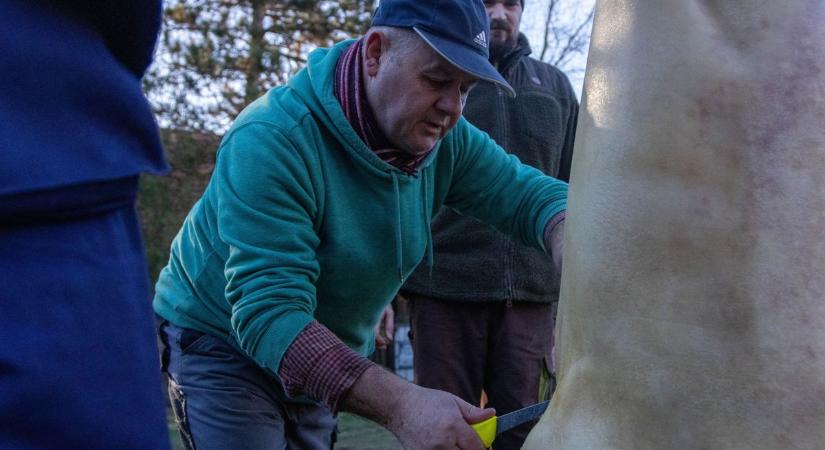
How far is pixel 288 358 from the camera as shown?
1939 millimetres

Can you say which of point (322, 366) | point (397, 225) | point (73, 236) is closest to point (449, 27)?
point (397, 225)

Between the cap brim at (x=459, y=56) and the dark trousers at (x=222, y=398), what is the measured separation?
0.86m

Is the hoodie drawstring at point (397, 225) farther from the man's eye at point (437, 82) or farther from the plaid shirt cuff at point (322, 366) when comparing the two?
the plaid shirt cuff at point (322, 366)

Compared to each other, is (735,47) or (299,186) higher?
(735,47)

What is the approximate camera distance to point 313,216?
2.24 m

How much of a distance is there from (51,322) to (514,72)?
298 centimetres

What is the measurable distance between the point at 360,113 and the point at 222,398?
0.75 meters

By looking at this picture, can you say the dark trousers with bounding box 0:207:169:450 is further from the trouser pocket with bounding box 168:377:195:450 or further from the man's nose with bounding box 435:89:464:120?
the trouser pocket with bounding box 168:377:195:450

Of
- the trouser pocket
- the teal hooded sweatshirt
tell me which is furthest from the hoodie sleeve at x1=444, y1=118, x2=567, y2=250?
the trouser pocket

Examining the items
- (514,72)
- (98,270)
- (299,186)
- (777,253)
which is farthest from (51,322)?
(514,72)

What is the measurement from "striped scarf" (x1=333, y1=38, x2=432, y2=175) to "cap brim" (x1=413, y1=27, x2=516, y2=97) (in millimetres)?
208

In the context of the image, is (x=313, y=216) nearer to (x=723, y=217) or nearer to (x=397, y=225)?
(x=397, y=225)

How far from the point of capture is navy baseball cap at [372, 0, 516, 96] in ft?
7.18

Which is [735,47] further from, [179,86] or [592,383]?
[179,86]
